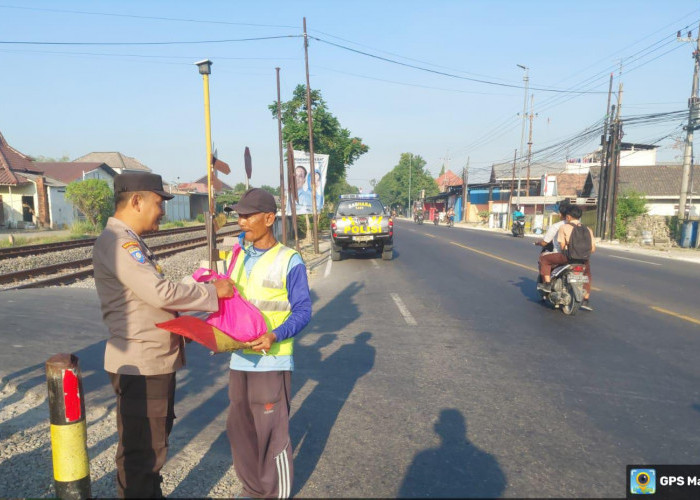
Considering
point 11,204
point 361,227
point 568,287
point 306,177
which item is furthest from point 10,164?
point 568,287

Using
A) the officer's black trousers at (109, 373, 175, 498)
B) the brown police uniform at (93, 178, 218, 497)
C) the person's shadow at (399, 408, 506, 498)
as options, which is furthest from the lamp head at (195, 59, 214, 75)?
the person's shadow at (399, 408, 506, 498)

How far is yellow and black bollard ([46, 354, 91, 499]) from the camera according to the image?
2359 mm

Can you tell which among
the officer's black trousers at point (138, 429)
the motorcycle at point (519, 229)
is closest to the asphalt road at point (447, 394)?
the officer's black trousers at point (138, 429)

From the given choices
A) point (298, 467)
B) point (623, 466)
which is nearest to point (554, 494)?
point (623, 466)

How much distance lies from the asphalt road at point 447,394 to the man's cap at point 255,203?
68.6 inches

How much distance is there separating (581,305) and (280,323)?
7.03m

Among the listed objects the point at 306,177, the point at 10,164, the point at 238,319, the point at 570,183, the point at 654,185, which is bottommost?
the point at 238,319

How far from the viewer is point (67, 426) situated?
2.42 meters

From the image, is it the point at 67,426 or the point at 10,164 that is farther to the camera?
the point at 10,164

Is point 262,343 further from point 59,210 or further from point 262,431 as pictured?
point 59,210

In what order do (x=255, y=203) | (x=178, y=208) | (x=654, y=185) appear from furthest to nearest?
(x=178, y=208) < (x=654, y=185) < (x=255, y=203)

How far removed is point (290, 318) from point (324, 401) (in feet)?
6.45

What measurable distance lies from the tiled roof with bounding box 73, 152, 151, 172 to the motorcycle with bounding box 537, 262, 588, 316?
58.2 metres

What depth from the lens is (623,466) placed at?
321 centimetres
